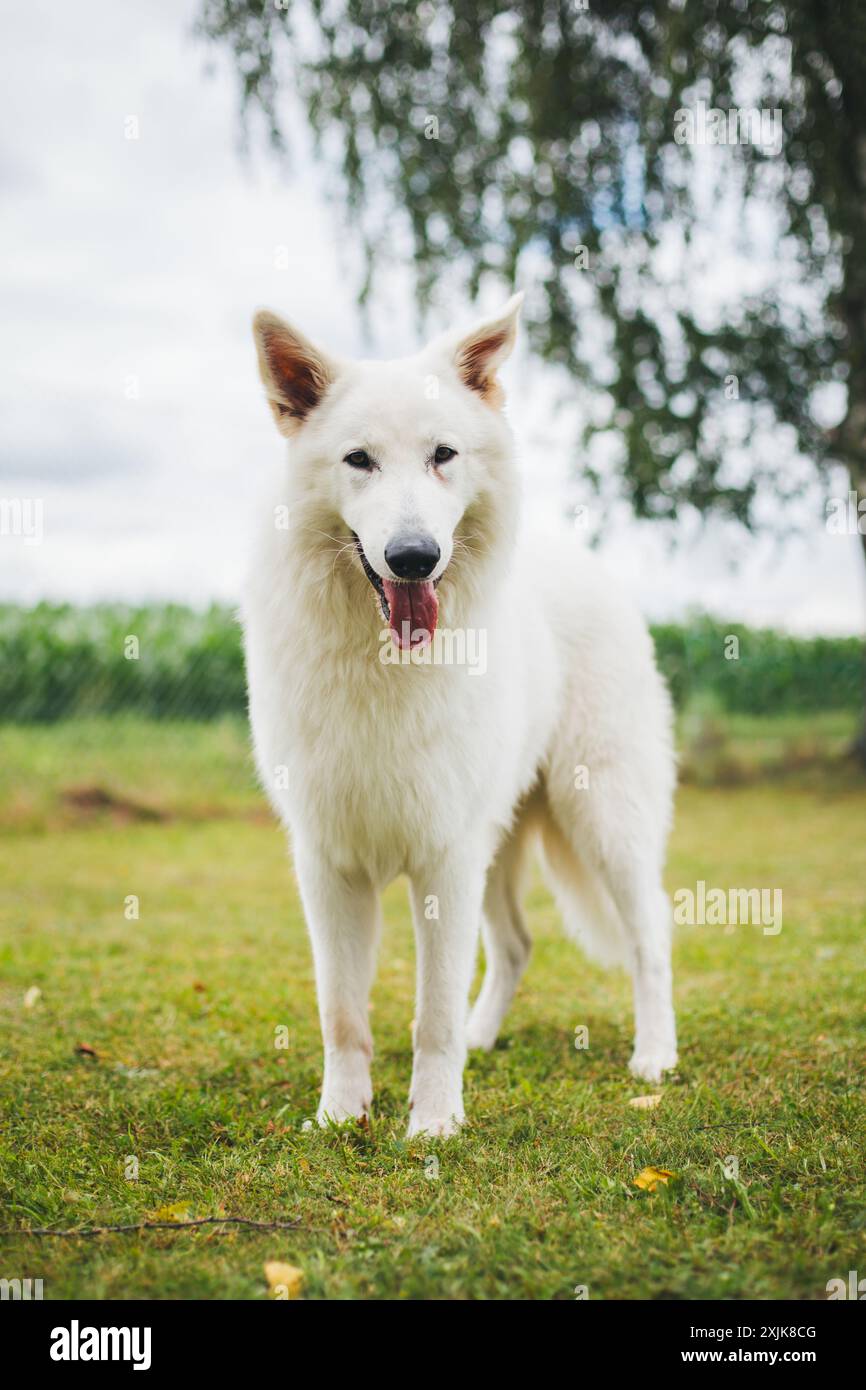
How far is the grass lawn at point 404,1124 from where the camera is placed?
233 centimetres

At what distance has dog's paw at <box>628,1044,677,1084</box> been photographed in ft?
12.3

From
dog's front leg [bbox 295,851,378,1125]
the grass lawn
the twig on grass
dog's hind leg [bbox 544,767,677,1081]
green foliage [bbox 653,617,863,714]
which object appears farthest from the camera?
green foliage [bbox 653,617,863,714]

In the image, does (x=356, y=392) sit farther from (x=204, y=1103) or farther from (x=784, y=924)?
(x=784, y=924)

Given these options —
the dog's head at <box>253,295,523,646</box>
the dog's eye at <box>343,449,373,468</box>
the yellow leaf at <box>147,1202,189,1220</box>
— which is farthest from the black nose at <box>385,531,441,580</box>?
the yellow leaf at <box>147,1202,189,1220</box>

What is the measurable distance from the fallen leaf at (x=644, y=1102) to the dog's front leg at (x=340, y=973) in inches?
34.1

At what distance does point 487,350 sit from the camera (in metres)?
3.30

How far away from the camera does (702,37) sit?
7805mm

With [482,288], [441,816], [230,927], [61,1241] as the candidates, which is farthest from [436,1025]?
[482,288]

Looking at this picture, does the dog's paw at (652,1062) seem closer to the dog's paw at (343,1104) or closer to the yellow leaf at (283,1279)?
the dog's paw at (343,1104)

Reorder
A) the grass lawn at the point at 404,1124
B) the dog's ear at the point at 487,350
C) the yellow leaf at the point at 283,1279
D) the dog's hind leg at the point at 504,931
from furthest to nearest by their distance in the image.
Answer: the dog's hind leg at the point at 504,931, the dog's ear at the point at 487,350, the grass lawn at the point at 404,1124, the yellow leaf at the point at 283,1279

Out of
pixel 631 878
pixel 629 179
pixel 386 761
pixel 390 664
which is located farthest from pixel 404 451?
pixel 629 179

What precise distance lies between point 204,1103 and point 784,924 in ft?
13.8

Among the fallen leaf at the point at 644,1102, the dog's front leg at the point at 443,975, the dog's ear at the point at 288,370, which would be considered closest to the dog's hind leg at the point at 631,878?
the fallen leaf at the point at 644,1102

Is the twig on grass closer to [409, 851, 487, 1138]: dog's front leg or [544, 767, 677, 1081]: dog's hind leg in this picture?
[409, 851, 487, 1138]: dog's front leg
